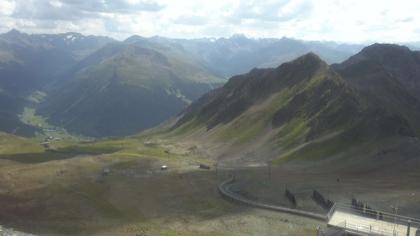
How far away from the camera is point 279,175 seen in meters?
152

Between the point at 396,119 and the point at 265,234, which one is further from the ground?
the point at 396,119

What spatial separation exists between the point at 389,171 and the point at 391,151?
16677 millimetres

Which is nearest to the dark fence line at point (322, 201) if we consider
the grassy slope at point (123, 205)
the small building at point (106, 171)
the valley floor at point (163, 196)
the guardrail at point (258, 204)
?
the valley floor at point (163, 196)

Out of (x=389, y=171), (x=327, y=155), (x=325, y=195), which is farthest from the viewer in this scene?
(x=327, y=155)

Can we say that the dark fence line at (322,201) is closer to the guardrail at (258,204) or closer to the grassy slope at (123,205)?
the guardrail at (258,204)

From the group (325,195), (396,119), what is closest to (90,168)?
(325,195)

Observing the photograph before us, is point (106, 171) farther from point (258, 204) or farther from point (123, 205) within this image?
point (258, 204)

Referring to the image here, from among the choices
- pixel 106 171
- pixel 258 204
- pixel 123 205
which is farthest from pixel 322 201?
pixel 106 171

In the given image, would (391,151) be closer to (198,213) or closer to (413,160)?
(413,160)

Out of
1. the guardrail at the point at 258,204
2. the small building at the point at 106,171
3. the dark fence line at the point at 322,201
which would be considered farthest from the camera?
the small building at the point at 106,171

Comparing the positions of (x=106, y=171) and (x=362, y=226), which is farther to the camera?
(x=106, y=171)

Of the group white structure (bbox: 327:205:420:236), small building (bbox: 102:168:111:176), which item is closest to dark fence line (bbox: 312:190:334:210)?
white structure (bbox: 327:205:420:236)

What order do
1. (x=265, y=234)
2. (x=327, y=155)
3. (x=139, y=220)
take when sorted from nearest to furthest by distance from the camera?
1. (x=265, y=234)
2. (x=139, y=220)
3. (x=327, y=155)

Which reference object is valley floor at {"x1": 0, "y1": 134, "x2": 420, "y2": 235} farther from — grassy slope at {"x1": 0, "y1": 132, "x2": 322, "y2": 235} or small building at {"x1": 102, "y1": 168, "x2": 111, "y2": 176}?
grassy slope at {"x1": 0, "y1": 132, "x2": 322, "y2": 235}
